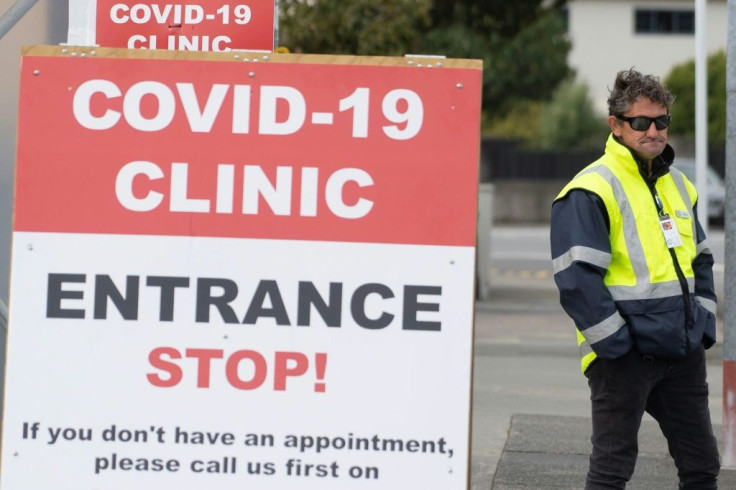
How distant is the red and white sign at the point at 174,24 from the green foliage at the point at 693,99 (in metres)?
33.2

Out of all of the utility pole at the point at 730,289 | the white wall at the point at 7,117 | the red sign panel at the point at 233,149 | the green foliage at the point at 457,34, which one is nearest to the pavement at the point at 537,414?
the utility pole at the point at 730,289

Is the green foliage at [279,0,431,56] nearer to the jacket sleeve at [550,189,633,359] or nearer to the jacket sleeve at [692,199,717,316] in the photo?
the jacket sleeve at [692,199,717,316]

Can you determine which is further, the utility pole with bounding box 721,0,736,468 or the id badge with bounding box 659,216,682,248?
the utility pole with bounding box 721,0,736,468

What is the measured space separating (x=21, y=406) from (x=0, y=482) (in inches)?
8.6

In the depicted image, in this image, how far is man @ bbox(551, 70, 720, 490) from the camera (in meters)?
4.43

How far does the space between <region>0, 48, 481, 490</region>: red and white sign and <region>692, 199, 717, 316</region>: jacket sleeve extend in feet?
4.30

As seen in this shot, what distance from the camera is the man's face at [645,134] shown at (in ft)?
15.0

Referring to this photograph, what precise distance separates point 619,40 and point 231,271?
4781 centimetres

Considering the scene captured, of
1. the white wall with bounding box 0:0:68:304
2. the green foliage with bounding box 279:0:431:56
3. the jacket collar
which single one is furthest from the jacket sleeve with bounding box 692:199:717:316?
the green foliage with bounding box 279:0:431:56

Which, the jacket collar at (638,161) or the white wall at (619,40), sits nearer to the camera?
the jacket collar at (638,161)

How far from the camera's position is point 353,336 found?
12.3ft

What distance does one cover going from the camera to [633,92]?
464cm

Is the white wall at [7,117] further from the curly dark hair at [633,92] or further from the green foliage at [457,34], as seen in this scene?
the green foliage at [457,34]

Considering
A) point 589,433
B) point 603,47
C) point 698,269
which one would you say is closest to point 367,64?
point 698,269
